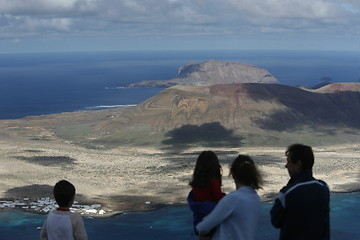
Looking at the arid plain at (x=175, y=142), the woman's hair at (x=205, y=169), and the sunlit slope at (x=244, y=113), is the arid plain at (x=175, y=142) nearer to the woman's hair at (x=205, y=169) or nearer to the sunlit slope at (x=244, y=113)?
the sunlit slope at (x=244, y=113)

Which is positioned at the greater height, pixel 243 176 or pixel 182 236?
pixel 243 176

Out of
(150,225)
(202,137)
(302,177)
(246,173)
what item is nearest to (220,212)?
(246,173)

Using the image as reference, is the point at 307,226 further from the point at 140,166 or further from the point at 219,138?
the point at 219,138

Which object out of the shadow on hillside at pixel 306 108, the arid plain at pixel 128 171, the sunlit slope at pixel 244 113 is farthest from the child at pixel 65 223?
the shadow on hillside at pixel 306 108

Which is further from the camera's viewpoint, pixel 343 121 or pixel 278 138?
pixel 343 121

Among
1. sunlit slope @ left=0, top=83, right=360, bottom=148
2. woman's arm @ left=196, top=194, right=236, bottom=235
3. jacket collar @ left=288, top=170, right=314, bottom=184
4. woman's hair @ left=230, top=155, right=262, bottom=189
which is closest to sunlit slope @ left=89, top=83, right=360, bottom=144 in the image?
sunlit slope @ left=0, top=83, right=360, bottom=148

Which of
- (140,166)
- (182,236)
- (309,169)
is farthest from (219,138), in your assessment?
(309,169)

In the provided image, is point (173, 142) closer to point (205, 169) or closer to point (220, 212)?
point (205, 169)

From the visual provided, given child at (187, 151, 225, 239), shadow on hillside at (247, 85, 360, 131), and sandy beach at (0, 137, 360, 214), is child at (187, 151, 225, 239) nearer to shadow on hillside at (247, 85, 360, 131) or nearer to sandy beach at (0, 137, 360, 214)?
sandy beach at (0, 137, 360, 214)

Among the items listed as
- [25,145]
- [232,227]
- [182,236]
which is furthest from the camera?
[25,145]
